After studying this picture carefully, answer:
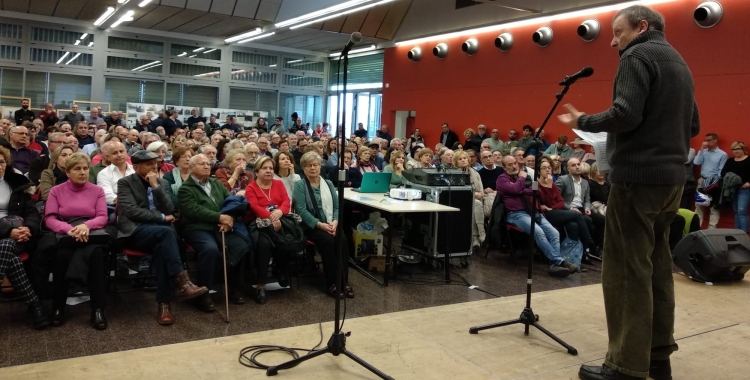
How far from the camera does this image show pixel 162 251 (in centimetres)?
387

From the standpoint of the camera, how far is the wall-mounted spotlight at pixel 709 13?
9.02 meters

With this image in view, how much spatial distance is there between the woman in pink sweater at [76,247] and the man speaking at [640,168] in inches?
117

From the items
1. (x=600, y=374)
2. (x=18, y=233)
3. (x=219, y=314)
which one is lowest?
(x=219, y=314)

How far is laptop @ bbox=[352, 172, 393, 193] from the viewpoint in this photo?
600 centimetres

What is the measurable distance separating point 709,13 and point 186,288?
8.97 metres

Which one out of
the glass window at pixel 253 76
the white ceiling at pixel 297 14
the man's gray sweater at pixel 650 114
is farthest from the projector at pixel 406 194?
the glass window at pixel 253 76

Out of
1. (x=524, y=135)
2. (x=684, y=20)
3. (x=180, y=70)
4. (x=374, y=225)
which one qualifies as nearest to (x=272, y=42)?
(x=180, y=70)

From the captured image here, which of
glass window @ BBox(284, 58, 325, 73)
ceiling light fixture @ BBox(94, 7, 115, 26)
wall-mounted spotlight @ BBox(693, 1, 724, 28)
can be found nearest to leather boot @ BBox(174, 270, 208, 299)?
wall-mounted spotlight @ BBox(693, 1, 724, 28)

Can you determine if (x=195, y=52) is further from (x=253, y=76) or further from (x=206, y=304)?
(x=206, y=304)

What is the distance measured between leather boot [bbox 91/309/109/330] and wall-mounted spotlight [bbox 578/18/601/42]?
9928 millimetres

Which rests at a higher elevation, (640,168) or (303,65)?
(303,65)

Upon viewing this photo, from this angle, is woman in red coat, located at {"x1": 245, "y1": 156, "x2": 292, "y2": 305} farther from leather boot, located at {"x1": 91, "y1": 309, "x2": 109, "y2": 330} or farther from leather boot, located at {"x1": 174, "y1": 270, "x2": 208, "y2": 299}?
leather boot, located at {"x1": 91, "y1": 309, "x2": 109, "y2": 330}

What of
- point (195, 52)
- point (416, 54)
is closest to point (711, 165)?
point (416, 54)

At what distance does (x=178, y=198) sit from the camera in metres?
4.27
